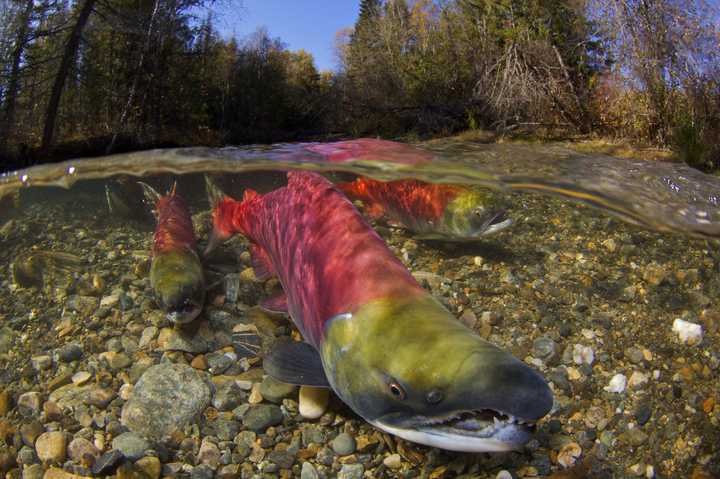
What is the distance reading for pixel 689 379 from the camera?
3.79 m

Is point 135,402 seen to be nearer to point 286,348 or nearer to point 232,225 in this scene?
point 286,348

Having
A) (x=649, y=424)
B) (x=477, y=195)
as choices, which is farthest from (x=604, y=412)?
(x=477, y=195)

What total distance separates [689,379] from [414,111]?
489 inches

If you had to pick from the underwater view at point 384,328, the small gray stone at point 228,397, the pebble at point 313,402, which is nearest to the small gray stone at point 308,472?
the underwater view at point 384,328

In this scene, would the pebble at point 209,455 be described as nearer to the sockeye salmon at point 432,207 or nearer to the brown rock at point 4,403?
the brown rock at point 4,403

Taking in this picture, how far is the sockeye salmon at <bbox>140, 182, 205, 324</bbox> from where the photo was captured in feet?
12.7

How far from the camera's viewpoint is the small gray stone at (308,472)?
284 centimetres

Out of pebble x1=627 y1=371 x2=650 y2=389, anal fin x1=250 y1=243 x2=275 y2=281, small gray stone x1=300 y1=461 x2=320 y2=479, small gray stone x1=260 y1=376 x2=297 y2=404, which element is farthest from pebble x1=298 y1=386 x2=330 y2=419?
pebble x1=627 y1=371 x2=650 y2=389

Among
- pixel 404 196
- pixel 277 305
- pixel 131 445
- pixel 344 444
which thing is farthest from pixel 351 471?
pixel 404 196

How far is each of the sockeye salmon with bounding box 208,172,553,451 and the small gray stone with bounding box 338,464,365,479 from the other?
2.26ft

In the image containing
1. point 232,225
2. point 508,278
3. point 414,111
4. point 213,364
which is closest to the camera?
point 213,364

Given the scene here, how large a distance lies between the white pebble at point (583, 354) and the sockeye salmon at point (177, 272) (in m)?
3.32

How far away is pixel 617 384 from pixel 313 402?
2.47m

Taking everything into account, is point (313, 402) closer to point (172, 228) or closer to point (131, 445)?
point (131, 445)
